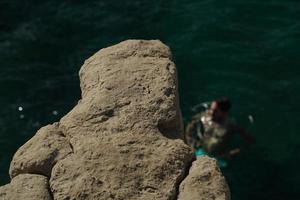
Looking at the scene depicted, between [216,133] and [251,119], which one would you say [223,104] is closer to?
[216,133]

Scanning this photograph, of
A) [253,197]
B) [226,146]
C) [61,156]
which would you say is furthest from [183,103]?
[61,156]

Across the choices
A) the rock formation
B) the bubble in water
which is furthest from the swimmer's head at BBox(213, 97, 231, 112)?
the rock formation

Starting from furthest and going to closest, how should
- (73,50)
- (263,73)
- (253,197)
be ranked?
1. (73,50)
2. (263,73)
3. (253,197)

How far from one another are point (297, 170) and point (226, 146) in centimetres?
143

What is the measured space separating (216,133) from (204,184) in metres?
5.95

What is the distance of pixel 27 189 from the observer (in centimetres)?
617

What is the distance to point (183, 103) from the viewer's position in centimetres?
1270

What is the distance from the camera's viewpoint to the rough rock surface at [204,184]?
5.98 metres

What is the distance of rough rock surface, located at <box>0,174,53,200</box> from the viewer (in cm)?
608

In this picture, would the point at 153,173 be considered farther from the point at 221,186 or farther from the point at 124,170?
the point at 221,186

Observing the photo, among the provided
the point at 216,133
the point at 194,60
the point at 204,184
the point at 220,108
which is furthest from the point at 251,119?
the point at 204,184

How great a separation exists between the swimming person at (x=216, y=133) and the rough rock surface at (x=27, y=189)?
224 inches

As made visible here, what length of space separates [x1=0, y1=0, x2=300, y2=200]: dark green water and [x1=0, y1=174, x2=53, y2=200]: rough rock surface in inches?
196

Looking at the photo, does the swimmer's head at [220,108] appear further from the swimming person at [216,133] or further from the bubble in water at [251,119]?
the bubble in water at [251,119]
